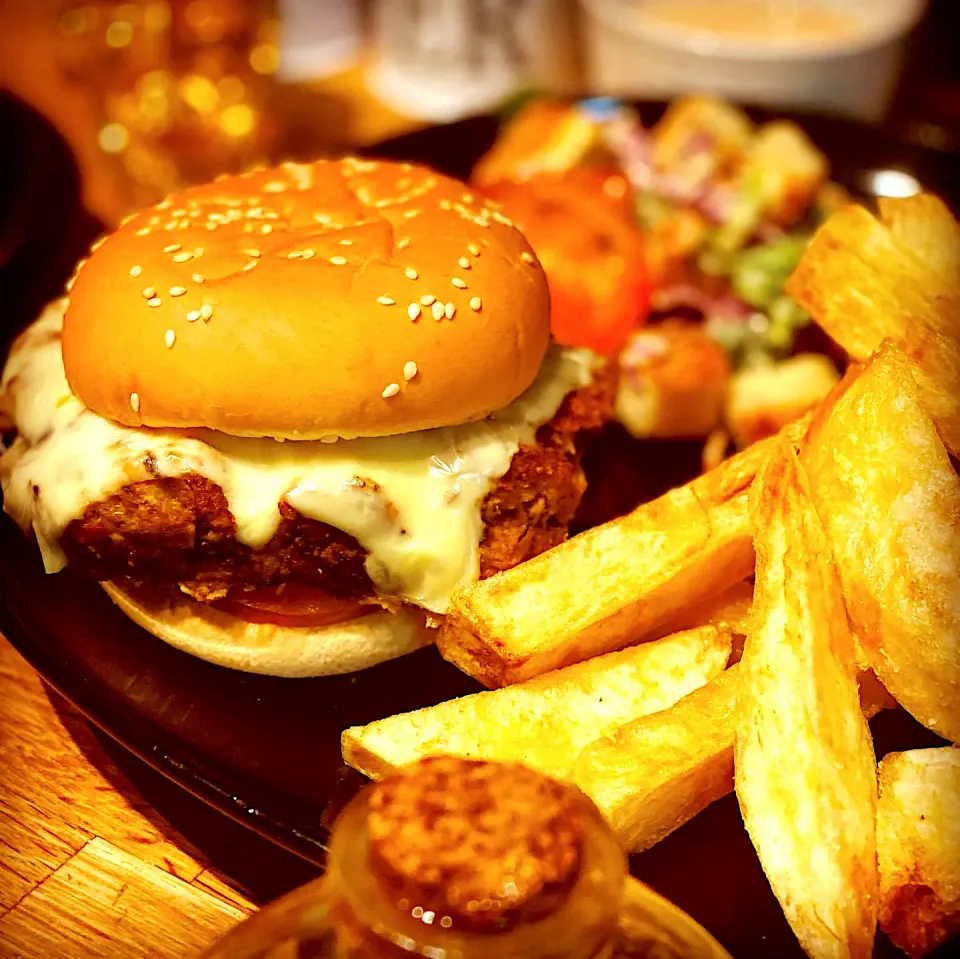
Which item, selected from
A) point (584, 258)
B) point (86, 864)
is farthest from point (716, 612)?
point (584, 258)

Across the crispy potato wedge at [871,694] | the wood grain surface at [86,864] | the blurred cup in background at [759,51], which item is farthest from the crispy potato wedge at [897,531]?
A: the blurred cup in background at [759,51]

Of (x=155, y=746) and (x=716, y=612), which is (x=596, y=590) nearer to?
(x=716, y=612)

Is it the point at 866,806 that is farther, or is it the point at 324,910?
the point at 866,806

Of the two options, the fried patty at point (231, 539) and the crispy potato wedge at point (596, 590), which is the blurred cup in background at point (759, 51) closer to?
the fried patty at point (231, 539)

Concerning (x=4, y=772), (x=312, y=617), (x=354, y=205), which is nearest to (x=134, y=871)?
(x=4, y=772)

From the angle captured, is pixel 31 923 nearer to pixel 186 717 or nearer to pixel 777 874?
pixel 186 717
